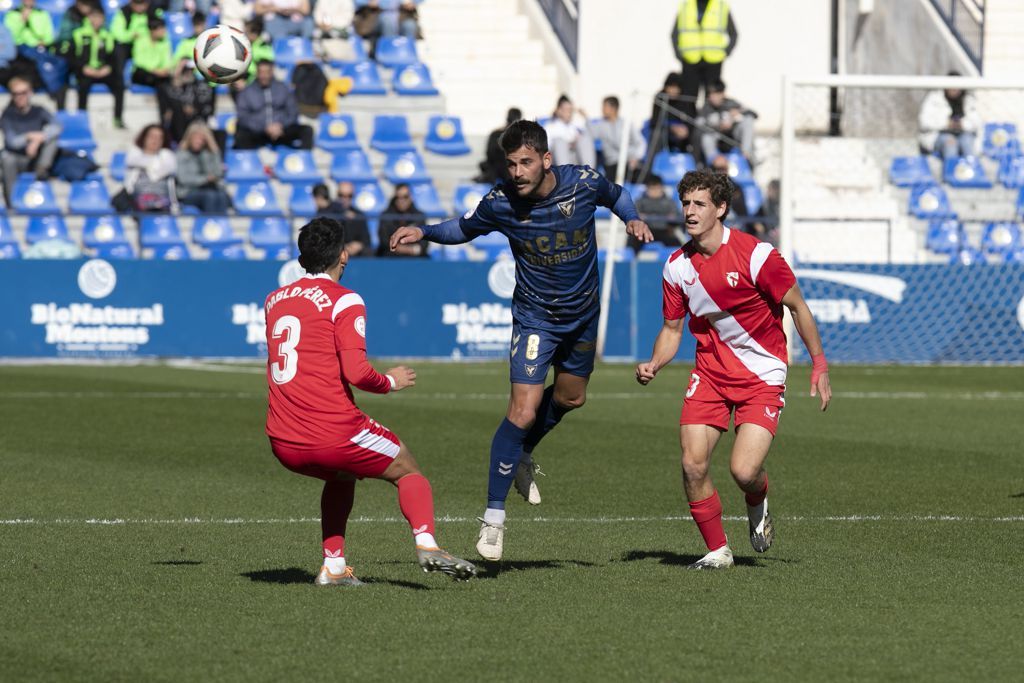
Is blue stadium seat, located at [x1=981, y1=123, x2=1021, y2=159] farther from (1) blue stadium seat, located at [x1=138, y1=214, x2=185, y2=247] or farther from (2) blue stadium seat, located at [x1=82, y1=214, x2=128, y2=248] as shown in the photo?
(2) blue stadium seat, located at [x1=82, y1=214, x2=128, y2=248]

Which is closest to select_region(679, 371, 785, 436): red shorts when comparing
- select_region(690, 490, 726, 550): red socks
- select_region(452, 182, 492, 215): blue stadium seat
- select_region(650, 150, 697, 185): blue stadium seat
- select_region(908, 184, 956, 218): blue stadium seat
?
select_region(690, 490, 726, 550): red socks

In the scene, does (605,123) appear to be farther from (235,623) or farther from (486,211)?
(235,623)

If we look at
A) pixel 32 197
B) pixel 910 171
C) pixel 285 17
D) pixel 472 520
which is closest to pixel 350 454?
pixel 472 520

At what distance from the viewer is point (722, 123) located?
25484mm

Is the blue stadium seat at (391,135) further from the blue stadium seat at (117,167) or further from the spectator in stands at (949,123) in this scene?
the spectator in stands at (949,123)

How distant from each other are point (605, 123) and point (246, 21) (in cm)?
618

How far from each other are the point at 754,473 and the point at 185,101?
60.7ft

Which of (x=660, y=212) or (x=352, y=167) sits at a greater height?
(x=352, y=167)

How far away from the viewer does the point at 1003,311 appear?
22.2m

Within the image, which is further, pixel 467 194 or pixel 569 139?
pixel 467 194

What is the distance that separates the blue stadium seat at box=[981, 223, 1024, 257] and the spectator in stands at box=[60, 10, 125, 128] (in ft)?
41.0

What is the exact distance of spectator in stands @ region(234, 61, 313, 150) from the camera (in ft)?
81.3

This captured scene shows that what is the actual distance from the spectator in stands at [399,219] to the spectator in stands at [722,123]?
15.1 feet

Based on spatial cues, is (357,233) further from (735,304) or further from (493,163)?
(735,304)
